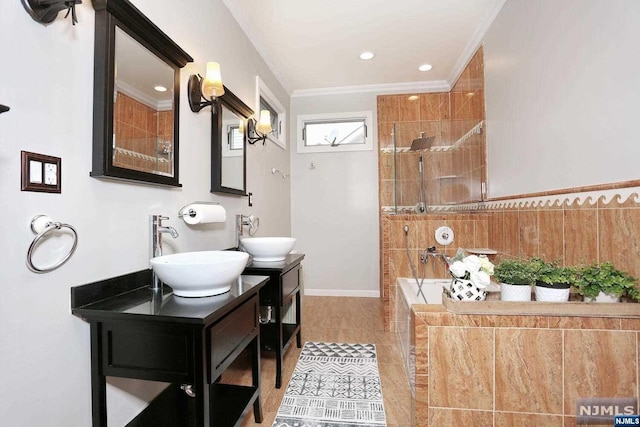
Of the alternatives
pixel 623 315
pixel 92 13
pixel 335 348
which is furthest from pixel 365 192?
pixel 92 13

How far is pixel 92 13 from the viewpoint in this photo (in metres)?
1.20

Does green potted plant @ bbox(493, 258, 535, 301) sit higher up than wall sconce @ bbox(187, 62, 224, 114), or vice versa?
wall sconce @ bbox(187, 62, 224, 114)

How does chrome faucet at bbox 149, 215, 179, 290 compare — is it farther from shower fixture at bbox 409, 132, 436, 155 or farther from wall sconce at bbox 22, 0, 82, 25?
shower fixture at bbox 409, 132, 436, 155

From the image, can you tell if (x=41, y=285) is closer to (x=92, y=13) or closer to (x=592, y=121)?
(x=92, y=13)

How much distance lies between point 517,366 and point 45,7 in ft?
6.98

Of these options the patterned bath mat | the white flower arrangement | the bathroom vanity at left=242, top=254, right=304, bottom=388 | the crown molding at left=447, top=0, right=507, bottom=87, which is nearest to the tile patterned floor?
the patterned bath mat

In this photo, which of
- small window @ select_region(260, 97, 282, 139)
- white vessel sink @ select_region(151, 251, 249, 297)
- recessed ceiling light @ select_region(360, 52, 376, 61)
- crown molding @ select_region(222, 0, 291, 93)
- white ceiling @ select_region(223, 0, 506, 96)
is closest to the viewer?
white vessel sink @ select_region(151, 251, 249, 297)

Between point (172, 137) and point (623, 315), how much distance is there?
2.17 meters

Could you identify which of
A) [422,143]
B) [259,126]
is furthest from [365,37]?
[259,126]

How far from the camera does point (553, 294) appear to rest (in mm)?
1367

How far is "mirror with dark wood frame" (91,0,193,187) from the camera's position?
3.94ft

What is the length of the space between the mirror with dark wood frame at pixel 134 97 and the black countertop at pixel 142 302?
44 centimetres

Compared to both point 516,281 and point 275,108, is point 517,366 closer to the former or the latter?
point 516,281

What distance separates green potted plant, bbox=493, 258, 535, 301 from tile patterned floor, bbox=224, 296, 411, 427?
2.84 ft
